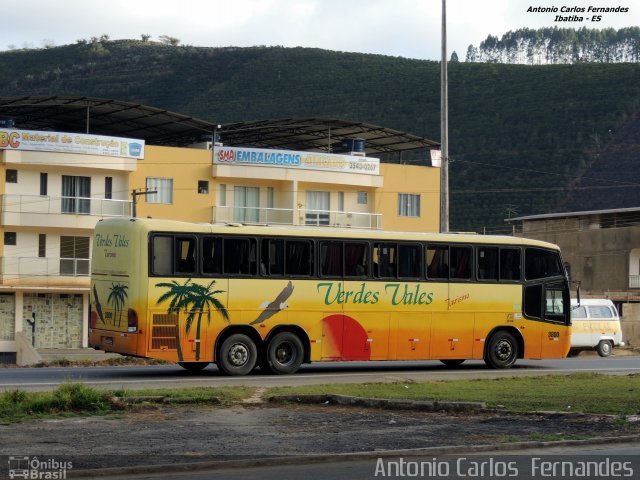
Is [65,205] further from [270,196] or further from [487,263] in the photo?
[487,263]

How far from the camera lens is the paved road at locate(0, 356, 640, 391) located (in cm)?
2319

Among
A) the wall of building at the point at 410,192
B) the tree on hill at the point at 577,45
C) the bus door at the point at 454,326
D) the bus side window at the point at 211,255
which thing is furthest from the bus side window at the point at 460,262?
the tree on hill at the point at 577,45

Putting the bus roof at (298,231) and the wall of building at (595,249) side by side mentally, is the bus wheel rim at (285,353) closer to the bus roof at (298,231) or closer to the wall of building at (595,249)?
the bus roof at (298,231)

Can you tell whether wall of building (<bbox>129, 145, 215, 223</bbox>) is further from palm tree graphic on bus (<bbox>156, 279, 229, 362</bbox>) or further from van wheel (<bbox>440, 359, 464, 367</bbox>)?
palm tree graphic on bus (<bbox>156, 279, 229, 362</bbox>)

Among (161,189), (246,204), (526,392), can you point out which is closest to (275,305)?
(526,392)

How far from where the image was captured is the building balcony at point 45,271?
53656 millimetres

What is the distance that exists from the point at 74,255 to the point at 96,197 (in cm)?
303

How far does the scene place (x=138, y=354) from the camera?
24734 millimetres

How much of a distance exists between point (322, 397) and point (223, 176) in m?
40.0

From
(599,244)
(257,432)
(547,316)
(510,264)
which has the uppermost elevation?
(599,244)

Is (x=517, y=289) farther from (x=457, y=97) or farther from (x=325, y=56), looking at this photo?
(x=325, y=56)

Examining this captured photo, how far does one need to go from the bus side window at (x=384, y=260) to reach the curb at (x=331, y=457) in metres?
14.2

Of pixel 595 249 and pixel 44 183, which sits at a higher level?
pixel 44 183

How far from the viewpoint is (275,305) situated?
26.6m
